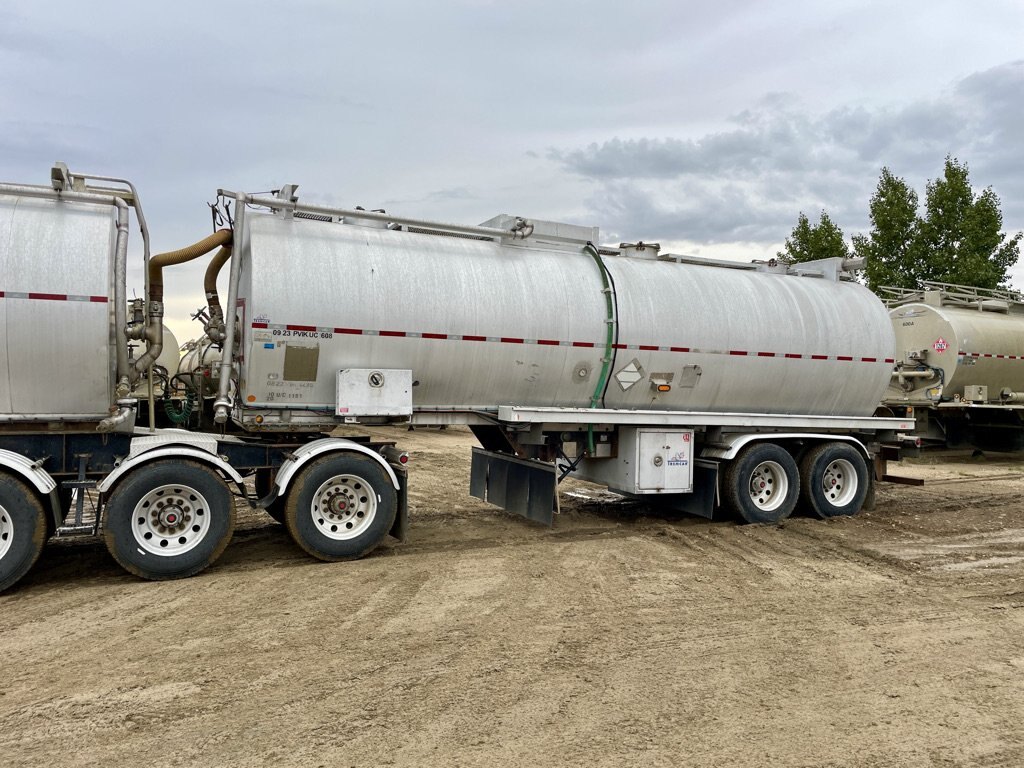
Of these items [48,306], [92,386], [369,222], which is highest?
[369,222]

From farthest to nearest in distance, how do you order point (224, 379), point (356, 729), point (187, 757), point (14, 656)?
point (224, 379) < point (14, 656) < point (356, 729) < point (187, 757)

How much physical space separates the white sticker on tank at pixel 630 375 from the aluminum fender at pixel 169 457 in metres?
4.60

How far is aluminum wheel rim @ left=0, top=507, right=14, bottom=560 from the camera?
6977 millimetres

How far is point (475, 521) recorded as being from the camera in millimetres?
10844

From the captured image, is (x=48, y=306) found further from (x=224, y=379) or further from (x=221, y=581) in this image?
(x=221, y=581)

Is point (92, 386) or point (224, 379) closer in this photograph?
point (92, 386)

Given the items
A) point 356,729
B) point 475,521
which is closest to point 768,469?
point 475,521

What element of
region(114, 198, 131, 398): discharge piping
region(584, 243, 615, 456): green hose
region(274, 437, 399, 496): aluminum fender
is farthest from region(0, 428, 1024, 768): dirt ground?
region(114, 198, 131, 398): discharge piping

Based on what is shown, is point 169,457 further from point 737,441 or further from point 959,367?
point 959,367

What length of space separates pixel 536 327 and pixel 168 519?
172 inches

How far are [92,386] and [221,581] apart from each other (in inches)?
83.6

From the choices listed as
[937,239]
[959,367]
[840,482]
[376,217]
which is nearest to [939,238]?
[937,239]

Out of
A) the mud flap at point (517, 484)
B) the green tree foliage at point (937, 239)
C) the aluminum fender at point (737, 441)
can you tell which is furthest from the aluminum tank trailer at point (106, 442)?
the green tree foliage at point (937, 239)

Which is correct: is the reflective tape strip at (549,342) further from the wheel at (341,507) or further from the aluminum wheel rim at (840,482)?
the aluminum wheel rim at (840,482)
